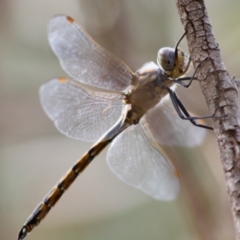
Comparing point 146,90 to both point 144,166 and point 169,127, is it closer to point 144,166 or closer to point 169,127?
point 169,127

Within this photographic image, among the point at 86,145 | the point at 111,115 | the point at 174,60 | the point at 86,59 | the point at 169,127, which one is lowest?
the point at 86,145

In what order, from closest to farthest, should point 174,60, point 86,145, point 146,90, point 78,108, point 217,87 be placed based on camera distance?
point 217,87 → point 174,60 → point 146,90 → point 78,108 → point 86,145

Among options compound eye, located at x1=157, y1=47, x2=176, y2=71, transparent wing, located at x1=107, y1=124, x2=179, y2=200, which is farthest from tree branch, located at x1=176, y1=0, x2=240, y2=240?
transparent wing, located at x1=107, y1=124, x2=179, y2=200

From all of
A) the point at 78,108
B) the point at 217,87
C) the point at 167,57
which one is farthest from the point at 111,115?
the point at 217,87

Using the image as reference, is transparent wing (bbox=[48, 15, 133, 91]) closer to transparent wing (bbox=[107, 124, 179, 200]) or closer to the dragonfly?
the dragonfly

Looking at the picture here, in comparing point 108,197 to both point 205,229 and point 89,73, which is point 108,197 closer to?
point 205,229

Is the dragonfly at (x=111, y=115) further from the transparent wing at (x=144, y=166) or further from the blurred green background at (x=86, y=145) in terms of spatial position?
the blurred green background at (x=86, y=145)

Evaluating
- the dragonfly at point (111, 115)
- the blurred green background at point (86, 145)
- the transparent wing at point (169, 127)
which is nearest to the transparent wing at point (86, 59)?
the dragonfly at point (111, 115)

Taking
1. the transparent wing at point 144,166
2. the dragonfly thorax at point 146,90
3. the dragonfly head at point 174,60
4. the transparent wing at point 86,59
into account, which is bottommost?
the transparent wing at point 144,166
